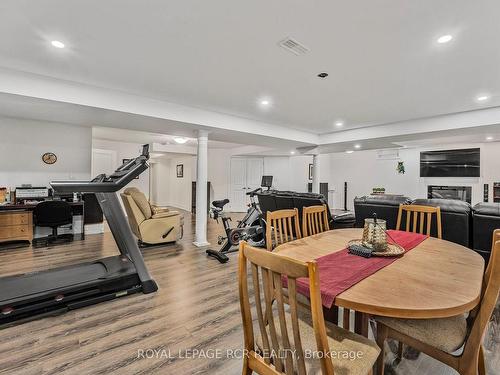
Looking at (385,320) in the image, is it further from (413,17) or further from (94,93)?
(94,93)

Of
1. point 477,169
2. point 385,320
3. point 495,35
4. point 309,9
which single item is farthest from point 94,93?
point 477,169

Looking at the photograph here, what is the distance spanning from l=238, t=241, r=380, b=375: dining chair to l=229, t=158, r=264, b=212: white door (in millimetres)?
8222

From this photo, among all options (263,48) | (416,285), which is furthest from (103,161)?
(416,285)

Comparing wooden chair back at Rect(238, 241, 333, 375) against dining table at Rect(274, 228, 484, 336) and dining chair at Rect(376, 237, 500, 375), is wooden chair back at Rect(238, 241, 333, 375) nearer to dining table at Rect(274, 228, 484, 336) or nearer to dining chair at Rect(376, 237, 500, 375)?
dining table at Rect(274, 228, 484, 336)

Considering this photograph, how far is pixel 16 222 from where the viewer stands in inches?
167

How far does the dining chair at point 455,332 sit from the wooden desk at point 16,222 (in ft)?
18.0

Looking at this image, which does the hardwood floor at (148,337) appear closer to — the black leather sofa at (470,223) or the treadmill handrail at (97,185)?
the treadmill handrail at (97,185)

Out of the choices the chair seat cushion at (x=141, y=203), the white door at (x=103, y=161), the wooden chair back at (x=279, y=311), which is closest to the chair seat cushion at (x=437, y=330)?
the wooden chair back at (x=279, y=311)

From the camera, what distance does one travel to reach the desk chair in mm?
4238

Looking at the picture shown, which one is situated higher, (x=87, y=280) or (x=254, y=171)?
(x=254, y=171)

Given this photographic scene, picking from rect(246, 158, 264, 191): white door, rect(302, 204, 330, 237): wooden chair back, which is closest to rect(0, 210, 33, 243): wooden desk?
rect(302, 204, 330, 237): wooden chair back

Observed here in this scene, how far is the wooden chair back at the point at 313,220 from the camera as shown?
2418 millimetres

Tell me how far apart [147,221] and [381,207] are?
387 cm

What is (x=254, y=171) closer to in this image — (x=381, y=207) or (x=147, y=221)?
(x=147, y=221)
